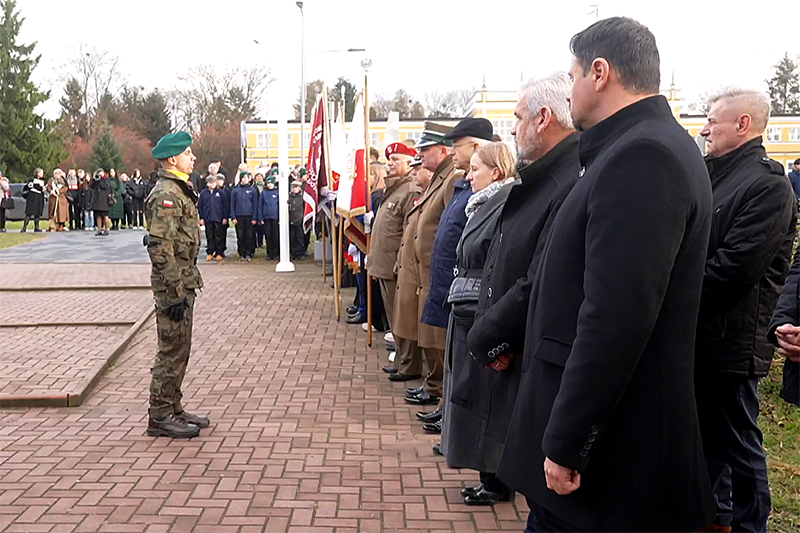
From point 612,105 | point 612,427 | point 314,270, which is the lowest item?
point 314,270

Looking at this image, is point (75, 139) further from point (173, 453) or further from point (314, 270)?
point (173, 453)

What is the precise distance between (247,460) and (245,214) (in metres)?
13.3

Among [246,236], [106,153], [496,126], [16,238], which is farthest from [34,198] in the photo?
[496,126]

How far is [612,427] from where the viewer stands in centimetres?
224

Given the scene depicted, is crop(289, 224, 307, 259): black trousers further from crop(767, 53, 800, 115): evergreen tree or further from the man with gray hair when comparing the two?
crop(767, 53, 800, 115): evergreen tree

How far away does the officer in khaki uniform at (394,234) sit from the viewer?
761cm

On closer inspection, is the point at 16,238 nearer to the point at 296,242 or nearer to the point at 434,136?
the point at 296,242

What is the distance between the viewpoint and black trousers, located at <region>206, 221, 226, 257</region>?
18281 millimetres

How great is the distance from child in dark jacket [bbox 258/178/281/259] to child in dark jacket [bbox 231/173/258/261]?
16 centimetres

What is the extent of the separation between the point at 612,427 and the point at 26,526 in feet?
11.0

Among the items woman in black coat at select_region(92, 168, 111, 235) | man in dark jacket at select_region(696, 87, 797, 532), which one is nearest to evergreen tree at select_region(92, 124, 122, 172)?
woman in black coat at select_region(92, 168, 111, 235)

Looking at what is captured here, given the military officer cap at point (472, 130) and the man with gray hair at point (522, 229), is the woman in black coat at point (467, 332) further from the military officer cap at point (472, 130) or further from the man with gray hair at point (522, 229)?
the military officer cap at point (472, 130)

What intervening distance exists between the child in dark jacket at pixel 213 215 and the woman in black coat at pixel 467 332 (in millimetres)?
13905

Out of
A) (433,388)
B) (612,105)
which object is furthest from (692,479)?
(433,388)
